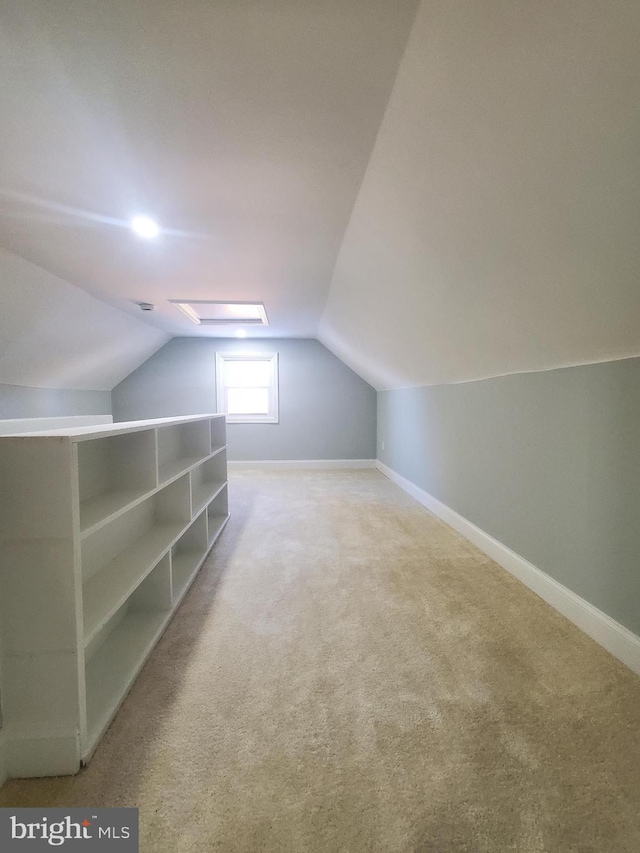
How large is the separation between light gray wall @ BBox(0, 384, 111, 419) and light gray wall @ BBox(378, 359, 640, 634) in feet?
14.4

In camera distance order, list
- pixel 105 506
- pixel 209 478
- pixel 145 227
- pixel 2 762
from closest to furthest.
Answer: pixel 2 762
pixel 105 506
pixel 145 227
pixel 209 478

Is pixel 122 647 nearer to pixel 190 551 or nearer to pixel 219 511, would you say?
pixel 190 551

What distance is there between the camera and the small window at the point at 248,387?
5.94m

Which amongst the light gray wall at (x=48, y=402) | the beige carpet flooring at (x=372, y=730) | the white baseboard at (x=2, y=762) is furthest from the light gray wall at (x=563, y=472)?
the light gray wall at (x=48, y=402)

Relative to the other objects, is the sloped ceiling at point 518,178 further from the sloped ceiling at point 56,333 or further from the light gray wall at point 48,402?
the light gray wall at point 48,402

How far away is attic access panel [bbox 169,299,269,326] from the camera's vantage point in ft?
12.1

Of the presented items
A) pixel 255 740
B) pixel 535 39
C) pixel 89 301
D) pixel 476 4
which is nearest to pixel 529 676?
pixel 255 740

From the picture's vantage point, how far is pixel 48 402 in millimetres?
4219

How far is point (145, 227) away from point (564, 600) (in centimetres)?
312

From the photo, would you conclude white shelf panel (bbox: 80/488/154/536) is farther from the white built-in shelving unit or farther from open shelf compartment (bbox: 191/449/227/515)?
open shelf compartment (bbox: 191/449/227/515)

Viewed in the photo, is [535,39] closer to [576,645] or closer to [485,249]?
[485,249]

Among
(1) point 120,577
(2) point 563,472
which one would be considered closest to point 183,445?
(1) point 120,577

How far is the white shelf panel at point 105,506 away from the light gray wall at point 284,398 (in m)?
4.39

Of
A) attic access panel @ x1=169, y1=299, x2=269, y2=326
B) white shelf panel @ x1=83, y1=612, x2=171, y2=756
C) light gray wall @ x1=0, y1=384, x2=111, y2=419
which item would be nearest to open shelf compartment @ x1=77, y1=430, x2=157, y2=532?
white shelf panel @ x1=83, y1=612, x2=171, y2=756
